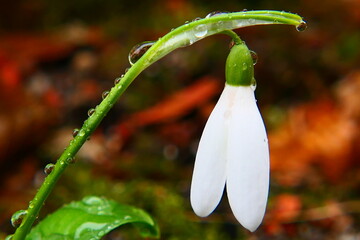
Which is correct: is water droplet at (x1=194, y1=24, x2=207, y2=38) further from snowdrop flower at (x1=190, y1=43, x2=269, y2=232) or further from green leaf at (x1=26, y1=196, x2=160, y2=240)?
green leaf at (x1=26, y1=196, x2=160, y2=240)

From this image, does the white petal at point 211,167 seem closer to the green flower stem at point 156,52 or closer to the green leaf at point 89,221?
the green flower stem at point 156,52

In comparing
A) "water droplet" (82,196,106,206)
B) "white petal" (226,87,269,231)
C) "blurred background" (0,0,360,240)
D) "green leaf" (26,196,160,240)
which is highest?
"blurred background" (0,0,360,240)

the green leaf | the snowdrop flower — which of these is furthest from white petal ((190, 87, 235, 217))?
the green leaf

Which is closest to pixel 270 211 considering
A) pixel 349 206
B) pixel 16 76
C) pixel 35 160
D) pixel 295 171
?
pixel 349 206

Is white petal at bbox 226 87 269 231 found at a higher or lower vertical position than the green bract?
lower

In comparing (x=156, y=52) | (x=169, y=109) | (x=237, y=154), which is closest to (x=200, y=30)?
(x=156, y=52)

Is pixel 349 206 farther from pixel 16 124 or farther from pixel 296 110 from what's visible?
pixel 16 124

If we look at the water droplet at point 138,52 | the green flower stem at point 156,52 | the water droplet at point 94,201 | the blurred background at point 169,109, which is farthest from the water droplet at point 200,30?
the blurred background at point 169,109
